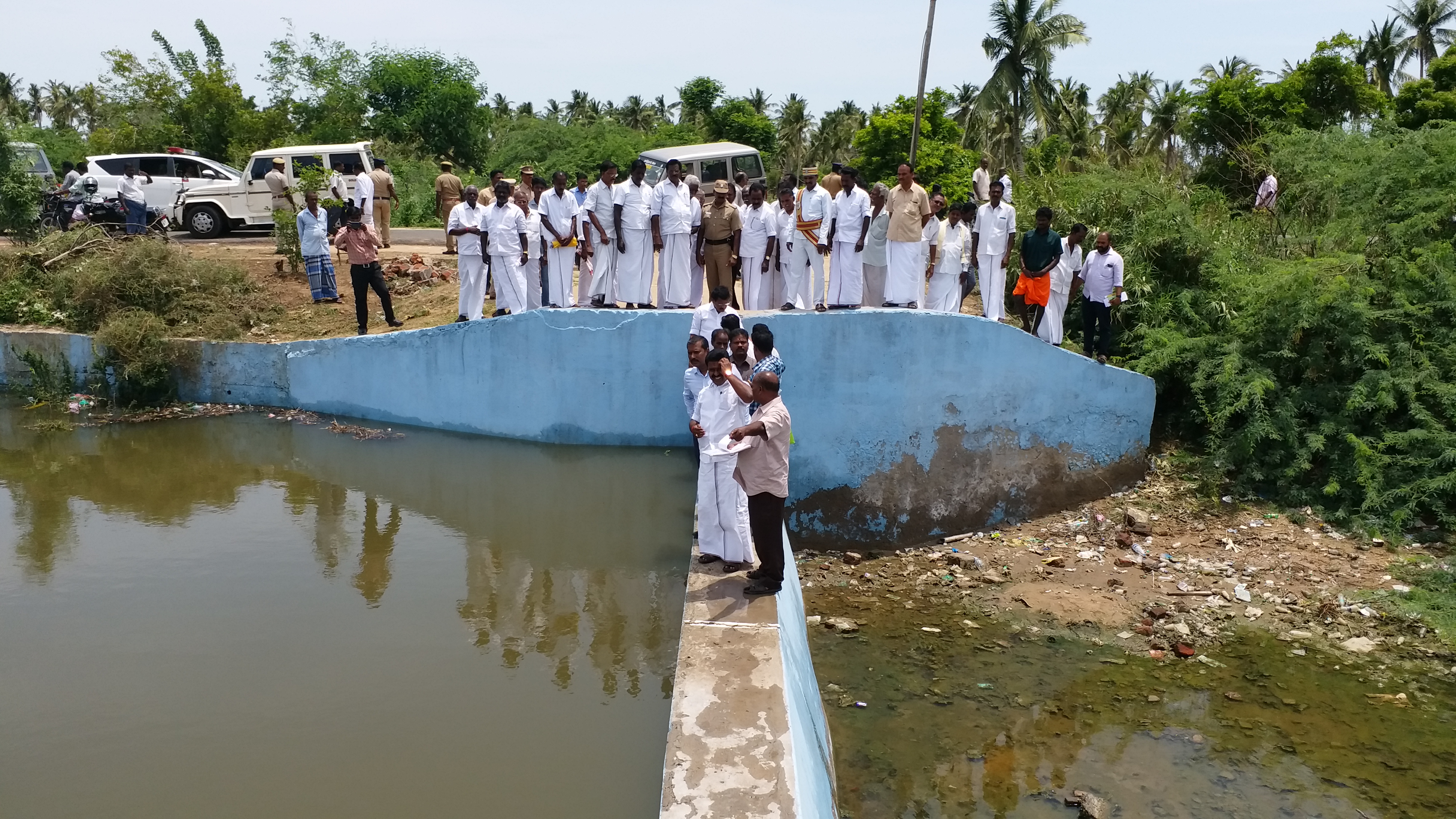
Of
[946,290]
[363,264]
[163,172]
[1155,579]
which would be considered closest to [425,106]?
[163,172]

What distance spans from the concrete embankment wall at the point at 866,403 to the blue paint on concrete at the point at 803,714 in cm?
248

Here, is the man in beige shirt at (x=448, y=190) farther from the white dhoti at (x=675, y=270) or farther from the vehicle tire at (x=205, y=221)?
the white dhoti at (x=675, y=270)

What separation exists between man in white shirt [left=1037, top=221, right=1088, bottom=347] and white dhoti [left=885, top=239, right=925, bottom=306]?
1.43 meters

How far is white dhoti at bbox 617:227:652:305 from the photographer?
945cm

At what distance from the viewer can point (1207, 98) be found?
58.7ft

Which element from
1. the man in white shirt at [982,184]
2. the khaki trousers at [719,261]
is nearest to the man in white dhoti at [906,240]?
the khaki trousers at [719,261]

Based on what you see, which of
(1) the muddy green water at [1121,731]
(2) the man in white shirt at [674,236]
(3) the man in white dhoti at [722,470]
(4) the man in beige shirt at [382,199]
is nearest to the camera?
(3) the man in white dhoti at [722,470]

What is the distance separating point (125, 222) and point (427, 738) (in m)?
13.2

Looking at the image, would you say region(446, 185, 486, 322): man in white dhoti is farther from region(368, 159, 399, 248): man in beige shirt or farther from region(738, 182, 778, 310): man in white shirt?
region(368, 159, 399, 248): man in beige shirt

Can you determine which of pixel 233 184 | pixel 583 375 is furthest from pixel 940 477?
pixel 233 184

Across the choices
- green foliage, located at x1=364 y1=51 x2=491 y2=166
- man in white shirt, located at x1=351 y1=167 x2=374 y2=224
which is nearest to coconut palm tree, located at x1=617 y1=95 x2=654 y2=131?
green foliage, located at x1=364 y1=51 x2=491 y2=166

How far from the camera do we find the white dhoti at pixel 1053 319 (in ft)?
31.8

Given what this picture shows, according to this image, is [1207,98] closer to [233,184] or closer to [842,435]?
[842,435]

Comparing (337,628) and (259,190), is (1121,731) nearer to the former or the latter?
(337,628)
